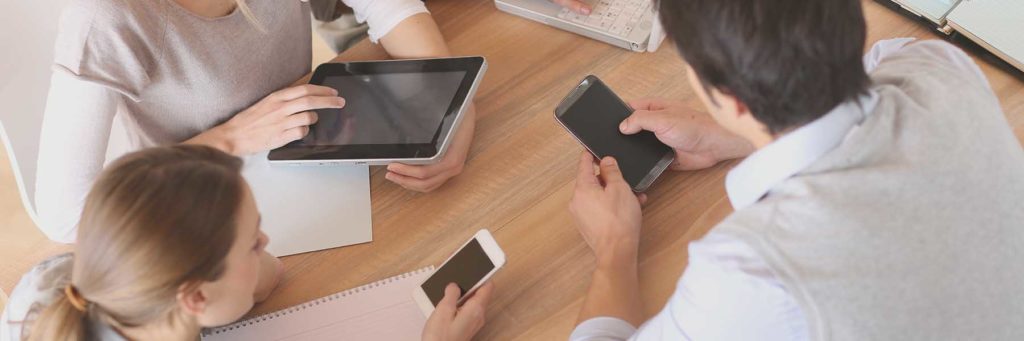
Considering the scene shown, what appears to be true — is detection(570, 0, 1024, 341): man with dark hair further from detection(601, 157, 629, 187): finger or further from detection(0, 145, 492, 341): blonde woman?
detection(0, 145, 492, 341): blonde woman

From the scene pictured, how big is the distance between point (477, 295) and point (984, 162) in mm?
513

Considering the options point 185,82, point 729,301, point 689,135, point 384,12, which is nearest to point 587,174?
point 689,135

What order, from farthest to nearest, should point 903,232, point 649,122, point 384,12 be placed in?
1. point 384,12
2. point 649,122
3. point 903,232

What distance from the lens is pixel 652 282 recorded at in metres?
0.90

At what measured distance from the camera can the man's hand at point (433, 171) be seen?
0.97m

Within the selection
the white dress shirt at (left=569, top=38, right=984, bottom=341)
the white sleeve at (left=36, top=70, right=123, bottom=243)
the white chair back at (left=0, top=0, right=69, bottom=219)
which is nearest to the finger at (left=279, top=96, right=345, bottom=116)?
the white sleeve at (left=36, top=70, right=123, bottom=243)

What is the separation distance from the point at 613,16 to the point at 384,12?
1.15 ft

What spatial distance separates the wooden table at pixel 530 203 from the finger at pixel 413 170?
0.12ft

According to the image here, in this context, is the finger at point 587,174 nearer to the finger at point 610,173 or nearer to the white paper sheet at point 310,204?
the finger at point 610,173

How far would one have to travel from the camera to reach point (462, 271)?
0.89 metres

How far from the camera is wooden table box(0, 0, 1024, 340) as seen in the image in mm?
906

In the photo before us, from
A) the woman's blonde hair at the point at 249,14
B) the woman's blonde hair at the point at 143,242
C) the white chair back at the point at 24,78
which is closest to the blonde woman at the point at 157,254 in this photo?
the woman's blonde hair at the point at 143,242

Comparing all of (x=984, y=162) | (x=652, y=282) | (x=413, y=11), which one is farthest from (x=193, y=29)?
(x=984, y=162)

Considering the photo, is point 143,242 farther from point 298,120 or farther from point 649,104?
point 649,104
